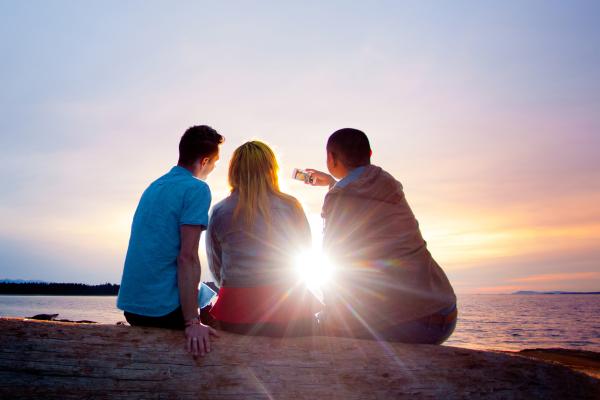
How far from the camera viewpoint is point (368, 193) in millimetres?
3664

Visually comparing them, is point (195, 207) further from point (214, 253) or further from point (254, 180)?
point (214, 253)

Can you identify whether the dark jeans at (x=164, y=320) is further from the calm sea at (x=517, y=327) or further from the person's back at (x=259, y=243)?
the calm sea at (x=517, y=327)

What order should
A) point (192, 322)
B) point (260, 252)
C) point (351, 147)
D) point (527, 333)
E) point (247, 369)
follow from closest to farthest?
1. point (247, 369)
2. point (192, 322)
3. point (260, 252)
4. point (351, 147)
5. point (527, 333)

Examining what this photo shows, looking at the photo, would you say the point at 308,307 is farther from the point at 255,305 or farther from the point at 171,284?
the point at 171,284

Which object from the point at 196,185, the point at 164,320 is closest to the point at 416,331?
the point at 164,320

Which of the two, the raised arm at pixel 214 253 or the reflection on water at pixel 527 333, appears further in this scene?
the reflection on water at pixel 527 333

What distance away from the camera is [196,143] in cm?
375

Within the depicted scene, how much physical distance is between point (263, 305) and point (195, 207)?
98 cm

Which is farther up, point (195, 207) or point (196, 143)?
point (196, 143)

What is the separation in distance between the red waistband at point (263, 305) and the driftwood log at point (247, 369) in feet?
0.64

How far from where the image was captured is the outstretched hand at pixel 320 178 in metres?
4.75

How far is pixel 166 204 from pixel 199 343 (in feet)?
3.62

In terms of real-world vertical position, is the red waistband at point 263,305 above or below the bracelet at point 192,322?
above

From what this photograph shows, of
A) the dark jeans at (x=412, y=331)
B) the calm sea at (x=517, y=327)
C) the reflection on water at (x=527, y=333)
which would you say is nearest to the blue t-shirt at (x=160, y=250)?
the dark jeans at (x=412, y=331)
